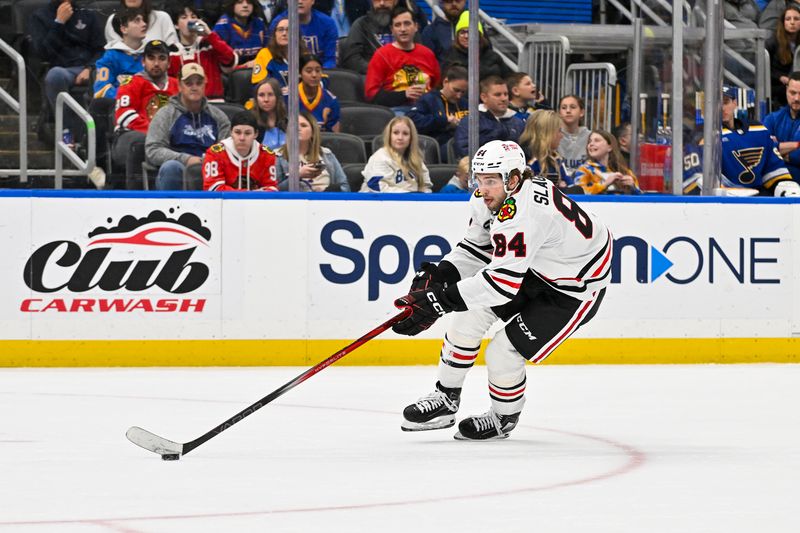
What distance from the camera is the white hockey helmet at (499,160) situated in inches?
208

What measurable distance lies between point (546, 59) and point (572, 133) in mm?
1512

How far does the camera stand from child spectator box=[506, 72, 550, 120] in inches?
358

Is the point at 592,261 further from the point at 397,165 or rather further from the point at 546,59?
the point at 546,59

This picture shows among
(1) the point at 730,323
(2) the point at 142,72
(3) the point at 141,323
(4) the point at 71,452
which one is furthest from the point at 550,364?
(4) the point at 71,452

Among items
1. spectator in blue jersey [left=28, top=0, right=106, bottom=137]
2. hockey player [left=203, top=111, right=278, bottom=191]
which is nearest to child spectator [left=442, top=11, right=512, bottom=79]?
hockey player [left=203, top=111, right=278, bottom=191]

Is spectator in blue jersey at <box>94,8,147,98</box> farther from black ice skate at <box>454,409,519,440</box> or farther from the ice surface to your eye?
black ice skate at <box>454,409,519,440</box>

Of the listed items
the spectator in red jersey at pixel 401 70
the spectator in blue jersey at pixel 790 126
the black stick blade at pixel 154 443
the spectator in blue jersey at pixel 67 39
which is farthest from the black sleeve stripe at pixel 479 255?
the spectator in blue jersey at pixel 790 126

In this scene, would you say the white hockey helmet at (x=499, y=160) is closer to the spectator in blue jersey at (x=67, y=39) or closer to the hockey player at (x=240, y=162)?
the hockey player at (x=240, y=162)

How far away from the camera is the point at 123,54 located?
921 centimetres

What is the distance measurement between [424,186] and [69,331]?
2.21m

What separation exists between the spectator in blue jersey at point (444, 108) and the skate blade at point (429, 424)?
352cm

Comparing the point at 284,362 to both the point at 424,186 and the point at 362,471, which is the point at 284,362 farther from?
the point at 362,471

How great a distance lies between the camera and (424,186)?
880cm

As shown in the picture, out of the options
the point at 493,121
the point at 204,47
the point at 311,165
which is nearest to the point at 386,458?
the point at 311,165
